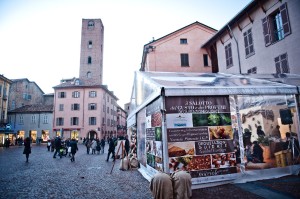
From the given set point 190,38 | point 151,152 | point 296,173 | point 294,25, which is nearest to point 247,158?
point 296,173

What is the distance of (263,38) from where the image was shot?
1348 cm

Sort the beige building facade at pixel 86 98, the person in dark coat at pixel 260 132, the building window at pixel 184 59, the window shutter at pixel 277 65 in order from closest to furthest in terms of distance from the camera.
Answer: the person in dark coat at pixel 260 132 < the window shutter at pixel 277 65 < the building window at pixel 184 59 < the beige building facade at pixel 86 98

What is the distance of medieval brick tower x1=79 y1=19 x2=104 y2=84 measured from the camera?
42.9 meters

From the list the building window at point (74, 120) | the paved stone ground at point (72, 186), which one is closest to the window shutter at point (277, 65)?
the paved stone ground at point (72, 186)

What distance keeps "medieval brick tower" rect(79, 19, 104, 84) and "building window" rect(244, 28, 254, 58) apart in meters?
33.0

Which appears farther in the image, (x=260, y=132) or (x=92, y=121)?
(x=92, y=121)

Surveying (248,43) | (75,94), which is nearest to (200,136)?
(248,43)

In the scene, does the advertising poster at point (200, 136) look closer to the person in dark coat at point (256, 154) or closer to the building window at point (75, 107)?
the person in dark coat at point (256, 154)

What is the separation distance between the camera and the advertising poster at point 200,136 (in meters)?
6.29

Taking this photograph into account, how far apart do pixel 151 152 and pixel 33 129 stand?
3986 centimetres

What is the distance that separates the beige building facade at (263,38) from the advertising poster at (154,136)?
9178 millimetres

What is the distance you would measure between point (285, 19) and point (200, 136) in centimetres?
1024

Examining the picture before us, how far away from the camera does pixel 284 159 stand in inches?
276

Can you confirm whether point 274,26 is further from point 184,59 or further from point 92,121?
point 92,121
